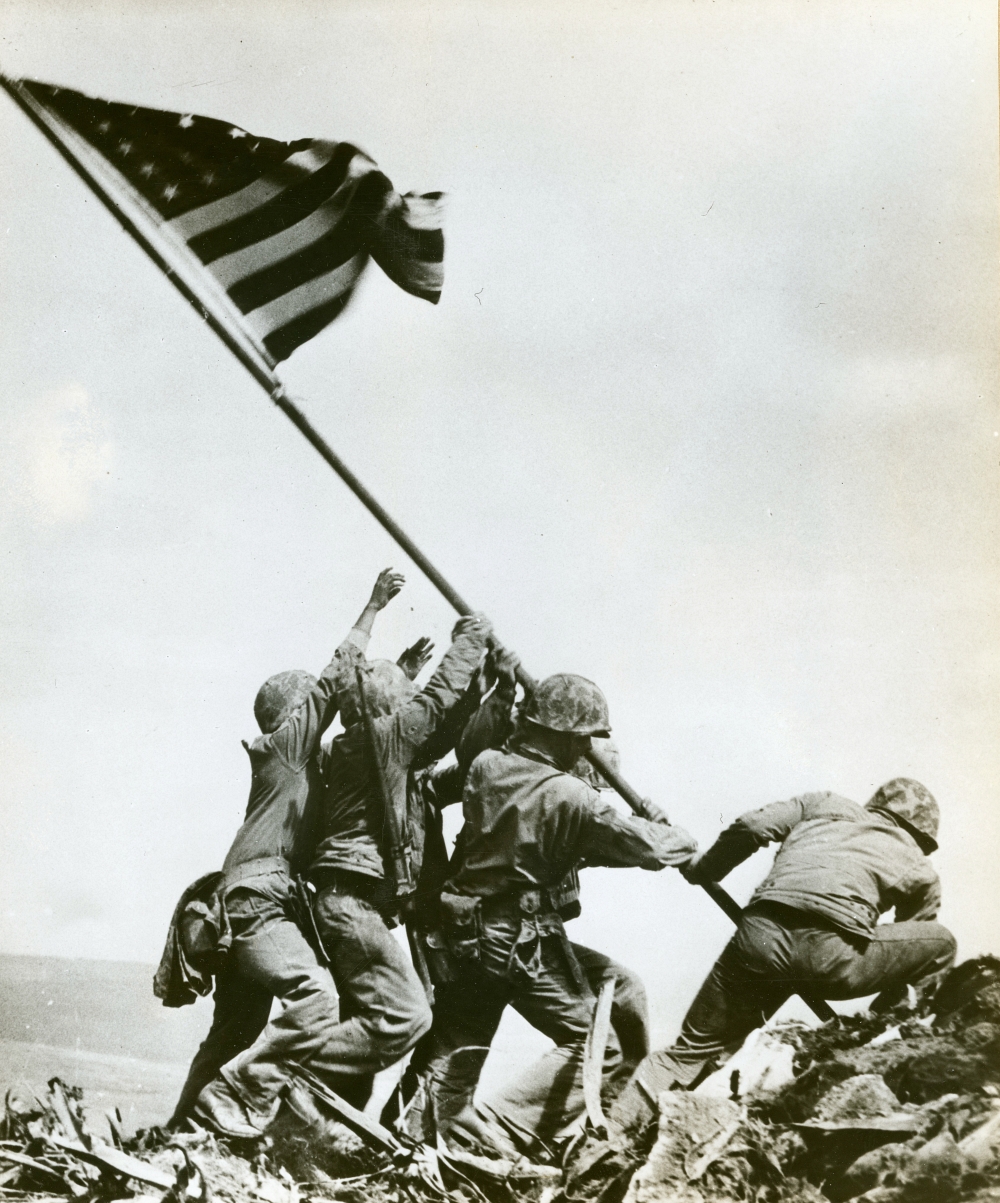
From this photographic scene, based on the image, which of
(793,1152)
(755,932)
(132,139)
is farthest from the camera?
(132,139)

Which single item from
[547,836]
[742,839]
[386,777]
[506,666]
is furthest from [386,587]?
[742,839]

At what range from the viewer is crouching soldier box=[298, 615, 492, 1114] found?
4.96 metres

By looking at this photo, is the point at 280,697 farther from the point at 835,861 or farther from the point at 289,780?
Answer: the point at 835,861

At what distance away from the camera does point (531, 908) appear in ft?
16.5

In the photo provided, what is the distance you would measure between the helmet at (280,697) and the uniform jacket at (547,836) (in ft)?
3.47

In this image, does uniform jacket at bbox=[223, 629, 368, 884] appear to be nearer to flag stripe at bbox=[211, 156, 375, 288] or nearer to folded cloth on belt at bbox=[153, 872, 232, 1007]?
folded cloth on belt at bbox=[153, 872, 232, 1007]

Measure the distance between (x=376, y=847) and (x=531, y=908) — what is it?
30.2 inches

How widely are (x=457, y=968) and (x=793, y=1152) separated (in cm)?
158

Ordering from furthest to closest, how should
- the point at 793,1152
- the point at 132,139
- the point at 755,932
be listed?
the point at 132,139 < the point at 755,932 < the point at 793,1152

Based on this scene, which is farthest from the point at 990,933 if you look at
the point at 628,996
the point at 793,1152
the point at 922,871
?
the point at 628,996

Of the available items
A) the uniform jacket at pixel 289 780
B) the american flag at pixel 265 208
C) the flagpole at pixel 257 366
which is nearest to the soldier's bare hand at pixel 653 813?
the flagpole at pixel 257 366

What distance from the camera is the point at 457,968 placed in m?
5.05

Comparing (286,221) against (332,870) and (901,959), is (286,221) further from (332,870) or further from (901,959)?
(901,959)

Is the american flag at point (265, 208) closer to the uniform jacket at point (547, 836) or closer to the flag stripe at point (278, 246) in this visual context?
the flag stripe at point (278, 246)
